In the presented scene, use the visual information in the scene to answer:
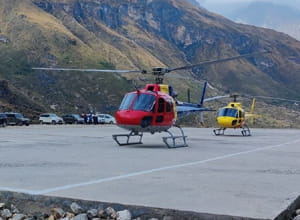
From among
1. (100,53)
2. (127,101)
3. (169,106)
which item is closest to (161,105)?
(169,106)

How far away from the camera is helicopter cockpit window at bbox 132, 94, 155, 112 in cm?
1669

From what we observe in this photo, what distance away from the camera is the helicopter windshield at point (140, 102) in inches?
658

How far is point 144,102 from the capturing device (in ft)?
55.2

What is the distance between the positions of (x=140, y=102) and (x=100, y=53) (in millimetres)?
93800

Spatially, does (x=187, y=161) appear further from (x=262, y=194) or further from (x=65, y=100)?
(x=65, y=100)

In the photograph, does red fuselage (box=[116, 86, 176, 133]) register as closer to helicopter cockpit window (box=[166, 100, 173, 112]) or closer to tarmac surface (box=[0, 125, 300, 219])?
helicopter cockpit window (box=[166, 100, 173, 112])

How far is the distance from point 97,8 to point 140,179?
145434mm

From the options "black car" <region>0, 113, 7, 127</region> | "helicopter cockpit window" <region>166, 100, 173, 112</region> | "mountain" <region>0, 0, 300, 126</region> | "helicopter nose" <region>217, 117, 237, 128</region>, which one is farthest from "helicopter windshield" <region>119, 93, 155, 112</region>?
"mountain" <region>0, 0, 300, 126</region>

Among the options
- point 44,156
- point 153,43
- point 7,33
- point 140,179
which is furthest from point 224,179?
point 153,43

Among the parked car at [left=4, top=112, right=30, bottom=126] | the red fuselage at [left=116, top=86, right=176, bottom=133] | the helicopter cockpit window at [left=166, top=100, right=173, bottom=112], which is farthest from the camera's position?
the parked car at [left=4, top=112, right=30, bottom=126]

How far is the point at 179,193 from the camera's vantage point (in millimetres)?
6652

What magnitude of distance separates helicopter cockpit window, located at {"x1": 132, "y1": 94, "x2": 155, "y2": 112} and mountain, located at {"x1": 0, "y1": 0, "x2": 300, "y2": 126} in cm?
2925

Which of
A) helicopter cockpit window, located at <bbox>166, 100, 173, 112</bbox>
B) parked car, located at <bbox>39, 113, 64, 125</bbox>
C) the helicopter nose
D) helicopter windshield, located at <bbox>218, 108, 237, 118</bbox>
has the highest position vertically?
helicopter cockpit window, located at <bbox>166, 100, 173, 112</bbox>

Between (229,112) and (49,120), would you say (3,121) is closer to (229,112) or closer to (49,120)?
(49,120)
